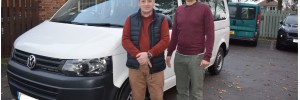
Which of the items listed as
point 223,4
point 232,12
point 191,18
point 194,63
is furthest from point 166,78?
point 232,12

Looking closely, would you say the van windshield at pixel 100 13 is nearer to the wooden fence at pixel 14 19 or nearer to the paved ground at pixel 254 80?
the paved ground at pixel 254 80

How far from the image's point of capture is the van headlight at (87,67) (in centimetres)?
341

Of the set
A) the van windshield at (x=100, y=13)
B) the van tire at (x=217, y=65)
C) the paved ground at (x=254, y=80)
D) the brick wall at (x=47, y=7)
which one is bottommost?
the paved ground at (x=254, y=80)

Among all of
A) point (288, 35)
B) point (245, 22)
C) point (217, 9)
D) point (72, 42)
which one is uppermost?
point (217, 9)

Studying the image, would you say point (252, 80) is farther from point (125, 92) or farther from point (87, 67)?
point (87, 67)

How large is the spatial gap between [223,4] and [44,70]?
14.5 ft

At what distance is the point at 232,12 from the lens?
44.5 feet

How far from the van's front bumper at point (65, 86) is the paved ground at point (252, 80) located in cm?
147

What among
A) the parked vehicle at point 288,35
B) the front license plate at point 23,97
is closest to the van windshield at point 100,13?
the front license plate at point 23,97

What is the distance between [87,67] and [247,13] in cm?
1086

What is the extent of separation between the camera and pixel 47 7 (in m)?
8.46

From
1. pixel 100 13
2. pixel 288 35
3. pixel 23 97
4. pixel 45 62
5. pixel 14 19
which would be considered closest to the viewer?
pixel 45 62

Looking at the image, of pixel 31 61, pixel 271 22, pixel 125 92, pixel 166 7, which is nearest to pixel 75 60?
pixel 31 61

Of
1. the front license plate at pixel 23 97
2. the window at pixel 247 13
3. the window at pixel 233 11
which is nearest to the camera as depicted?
the front license plate at pixel 23 97
